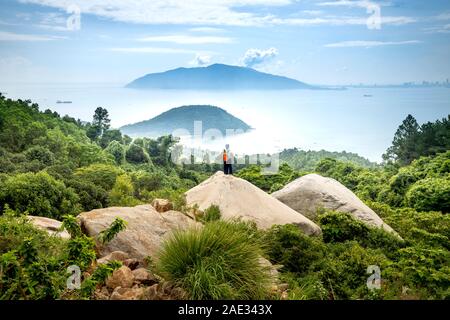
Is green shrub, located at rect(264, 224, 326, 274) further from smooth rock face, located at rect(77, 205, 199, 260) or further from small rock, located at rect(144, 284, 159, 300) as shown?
small rock, located at rect(144, 284, 159, 300)

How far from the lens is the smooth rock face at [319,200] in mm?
10742

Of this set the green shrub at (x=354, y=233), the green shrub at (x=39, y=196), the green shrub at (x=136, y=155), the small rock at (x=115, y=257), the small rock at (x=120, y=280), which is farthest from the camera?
the green shrub at (x=136, y=155)

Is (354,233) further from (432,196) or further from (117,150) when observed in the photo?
(117,150)

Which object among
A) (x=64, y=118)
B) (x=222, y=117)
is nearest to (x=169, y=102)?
(x=222, y=117)

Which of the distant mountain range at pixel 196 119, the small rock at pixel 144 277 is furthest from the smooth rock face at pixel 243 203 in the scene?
the distant mountain range at pixel 196 119

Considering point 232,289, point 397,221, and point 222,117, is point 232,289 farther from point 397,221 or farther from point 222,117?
point 222,117

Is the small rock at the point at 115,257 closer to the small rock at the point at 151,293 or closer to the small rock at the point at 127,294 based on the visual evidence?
the small rock at the point at 127,294

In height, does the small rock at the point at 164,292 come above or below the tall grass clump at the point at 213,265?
below

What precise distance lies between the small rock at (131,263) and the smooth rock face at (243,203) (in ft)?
8.31

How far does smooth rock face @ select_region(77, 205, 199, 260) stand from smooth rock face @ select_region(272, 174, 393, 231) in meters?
4.10

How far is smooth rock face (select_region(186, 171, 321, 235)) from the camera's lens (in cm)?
869

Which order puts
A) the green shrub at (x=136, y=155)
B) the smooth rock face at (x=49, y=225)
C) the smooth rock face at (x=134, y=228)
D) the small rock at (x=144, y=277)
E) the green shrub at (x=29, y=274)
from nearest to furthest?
the green shrub at (x=29, y=274), the small rock at (x=144, y=277), the smooth rock face at (x=134, y=228), the smooth rock face at (x=49, y=225), the green shrub at (x=136, y=155)

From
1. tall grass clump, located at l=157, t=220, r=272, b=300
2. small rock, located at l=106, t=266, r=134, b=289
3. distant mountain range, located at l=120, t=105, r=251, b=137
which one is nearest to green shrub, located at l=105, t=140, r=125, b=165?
distant mountain range, located at l=120, t=105, r=251, b=137

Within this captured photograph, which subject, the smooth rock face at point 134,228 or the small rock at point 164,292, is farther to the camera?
the smooth rock face at point 134,228
